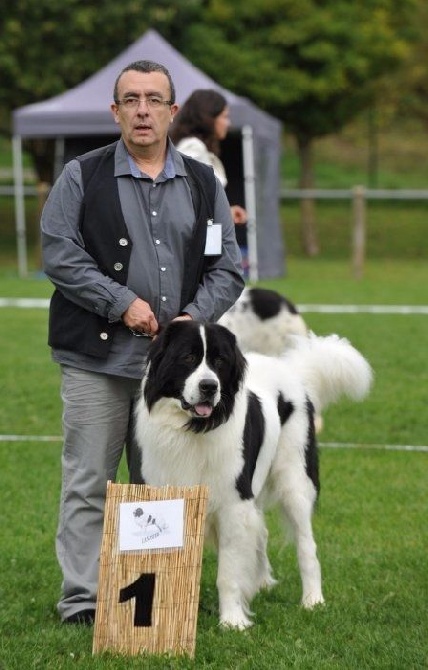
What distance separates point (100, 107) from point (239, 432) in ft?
51.5

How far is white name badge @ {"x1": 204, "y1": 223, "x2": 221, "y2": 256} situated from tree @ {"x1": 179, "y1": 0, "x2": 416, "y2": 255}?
24.0 meters

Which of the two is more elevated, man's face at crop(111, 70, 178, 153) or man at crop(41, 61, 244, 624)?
man's face at crop(111, 70, 178, 153)

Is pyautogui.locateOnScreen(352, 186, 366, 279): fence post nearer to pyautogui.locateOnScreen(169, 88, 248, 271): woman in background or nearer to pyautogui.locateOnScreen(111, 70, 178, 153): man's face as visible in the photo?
pyautogui.locateOnScreen(169, 88, 248, 271): woman in background

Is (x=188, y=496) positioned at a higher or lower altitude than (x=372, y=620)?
higher

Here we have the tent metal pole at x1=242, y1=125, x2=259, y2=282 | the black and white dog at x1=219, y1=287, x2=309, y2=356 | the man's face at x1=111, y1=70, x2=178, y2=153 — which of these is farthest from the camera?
the tent metal pole at x1=242, y1=125, x2=259, y2=282

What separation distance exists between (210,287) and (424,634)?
163 cm

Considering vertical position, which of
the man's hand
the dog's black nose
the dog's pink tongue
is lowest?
the dog's pink tongue

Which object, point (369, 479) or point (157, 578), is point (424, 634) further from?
point (369, 479)

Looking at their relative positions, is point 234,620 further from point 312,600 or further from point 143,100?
point 143,100

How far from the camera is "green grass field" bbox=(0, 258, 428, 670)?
4.51 metres

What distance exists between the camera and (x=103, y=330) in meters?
4.71

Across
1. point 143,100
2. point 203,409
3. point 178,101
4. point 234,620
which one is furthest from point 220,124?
point 178,101

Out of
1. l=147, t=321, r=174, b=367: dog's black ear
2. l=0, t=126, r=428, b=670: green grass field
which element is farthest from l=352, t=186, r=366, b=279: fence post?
l=147, t=321, r=174, b=367: dog's black ear

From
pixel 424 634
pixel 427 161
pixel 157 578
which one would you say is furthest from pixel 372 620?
pixel 427 161
